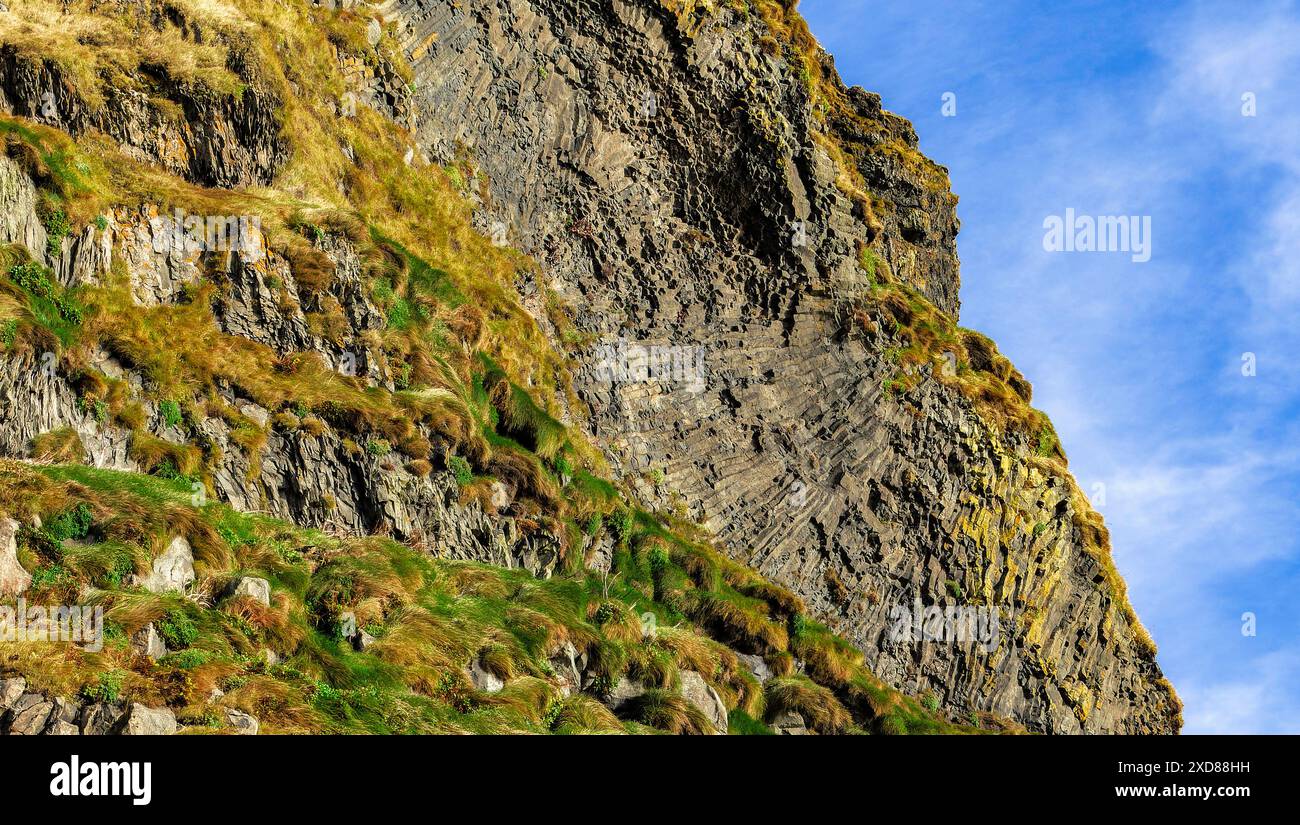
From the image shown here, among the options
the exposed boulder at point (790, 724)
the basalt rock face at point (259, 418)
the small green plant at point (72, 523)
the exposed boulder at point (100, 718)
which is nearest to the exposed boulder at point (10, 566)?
the small green plant at point (72, 523)

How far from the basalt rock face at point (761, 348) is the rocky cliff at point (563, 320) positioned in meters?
0.10

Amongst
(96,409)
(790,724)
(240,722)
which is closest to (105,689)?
(240,722)

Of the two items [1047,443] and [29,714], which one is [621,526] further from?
[1047,443]

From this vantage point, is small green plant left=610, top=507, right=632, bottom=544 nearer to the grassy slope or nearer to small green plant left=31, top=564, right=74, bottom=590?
the grassy slope

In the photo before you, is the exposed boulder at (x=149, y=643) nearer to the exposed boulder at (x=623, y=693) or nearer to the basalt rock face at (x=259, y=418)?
the basalt rock face at (x=259, y=418)

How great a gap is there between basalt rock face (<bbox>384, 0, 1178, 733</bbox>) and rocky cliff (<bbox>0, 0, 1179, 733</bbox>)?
4.0 inches

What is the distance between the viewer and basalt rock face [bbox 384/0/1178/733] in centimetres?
2658

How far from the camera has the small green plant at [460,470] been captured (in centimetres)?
1747

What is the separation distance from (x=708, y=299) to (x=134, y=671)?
21.8 metres

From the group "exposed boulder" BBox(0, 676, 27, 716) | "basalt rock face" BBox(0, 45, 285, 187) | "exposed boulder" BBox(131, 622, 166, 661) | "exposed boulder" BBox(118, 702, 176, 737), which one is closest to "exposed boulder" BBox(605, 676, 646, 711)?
"exposed boulder" BBox(131, 622, 166, 661)

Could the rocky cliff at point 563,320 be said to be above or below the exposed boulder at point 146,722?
above
